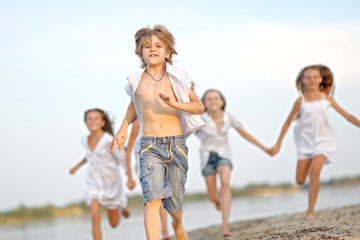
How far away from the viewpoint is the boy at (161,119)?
5117 millimetres

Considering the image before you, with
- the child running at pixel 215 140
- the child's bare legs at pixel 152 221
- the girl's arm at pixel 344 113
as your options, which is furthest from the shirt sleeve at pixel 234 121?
the child's bare legs at pixel 152 221

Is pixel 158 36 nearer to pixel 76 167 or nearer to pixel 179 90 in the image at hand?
pixel 179 90

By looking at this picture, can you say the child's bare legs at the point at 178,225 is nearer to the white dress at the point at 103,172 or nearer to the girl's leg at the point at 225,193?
the girl's leg at the point at 225,193

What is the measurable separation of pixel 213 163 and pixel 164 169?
10.8ft

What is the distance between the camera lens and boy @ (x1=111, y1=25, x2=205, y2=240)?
5117mm

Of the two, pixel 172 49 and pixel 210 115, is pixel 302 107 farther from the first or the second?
pixel 172 49

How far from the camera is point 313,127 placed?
327 inches

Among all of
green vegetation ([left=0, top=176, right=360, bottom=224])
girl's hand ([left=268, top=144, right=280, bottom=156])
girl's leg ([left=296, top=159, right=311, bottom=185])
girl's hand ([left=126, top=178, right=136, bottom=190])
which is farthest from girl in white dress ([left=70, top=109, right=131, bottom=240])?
green vegetation ([left=0, top=176, right=360, bottom=224])

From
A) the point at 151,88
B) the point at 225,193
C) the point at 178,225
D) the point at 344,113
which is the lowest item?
the point at 178,225

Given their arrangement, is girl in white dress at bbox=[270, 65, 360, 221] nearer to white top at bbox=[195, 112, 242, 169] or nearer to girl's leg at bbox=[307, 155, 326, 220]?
girl's leg at bbox=[307, 155, 326, 220]

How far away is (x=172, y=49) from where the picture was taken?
557cm

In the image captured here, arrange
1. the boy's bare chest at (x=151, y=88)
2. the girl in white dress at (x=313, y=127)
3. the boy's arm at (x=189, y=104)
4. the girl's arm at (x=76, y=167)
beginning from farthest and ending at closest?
the girl's arm at (x=76, y=167)
the girl in white dress at (x=313, y=127)
the boy's bare chest at (x=151, y=88)
the boy's arm at (x=189, y=104)

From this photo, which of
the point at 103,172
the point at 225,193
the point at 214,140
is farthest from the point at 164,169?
the point at 103,172

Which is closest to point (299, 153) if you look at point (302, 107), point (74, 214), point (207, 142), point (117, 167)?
point (302, 107)
